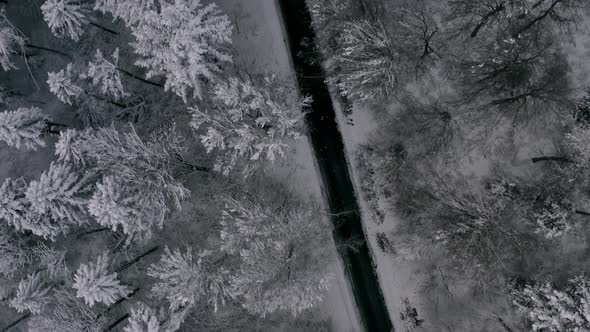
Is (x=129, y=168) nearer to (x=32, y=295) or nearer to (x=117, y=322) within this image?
(x=32, y=295)

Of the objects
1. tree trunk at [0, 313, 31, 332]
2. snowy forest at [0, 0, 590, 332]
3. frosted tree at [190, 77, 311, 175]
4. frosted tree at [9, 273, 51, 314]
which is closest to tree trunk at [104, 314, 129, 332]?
snowy forest at [0, 0, 590, 332]

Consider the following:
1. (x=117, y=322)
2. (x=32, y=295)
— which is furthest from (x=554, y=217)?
(x=32, y=295)

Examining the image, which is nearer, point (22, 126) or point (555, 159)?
point (22, 126)

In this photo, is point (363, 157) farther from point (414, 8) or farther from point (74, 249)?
point (74, 249)

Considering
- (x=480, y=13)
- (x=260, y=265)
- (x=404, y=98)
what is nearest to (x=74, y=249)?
(x=260, y=265)

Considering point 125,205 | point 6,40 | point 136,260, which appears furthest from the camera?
point 136,260

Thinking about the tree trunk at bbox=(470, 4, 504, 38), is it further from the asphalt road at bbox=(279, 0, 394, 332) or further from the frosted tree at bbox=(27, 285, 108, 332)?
the frosted tree at bbox=(27, 285, 108, 332)

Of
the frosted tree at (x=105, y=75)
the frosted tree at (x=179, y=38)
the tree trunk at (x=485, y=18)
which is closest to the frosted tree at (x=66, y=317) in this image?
the frosted tree at (x=105, y=75)
